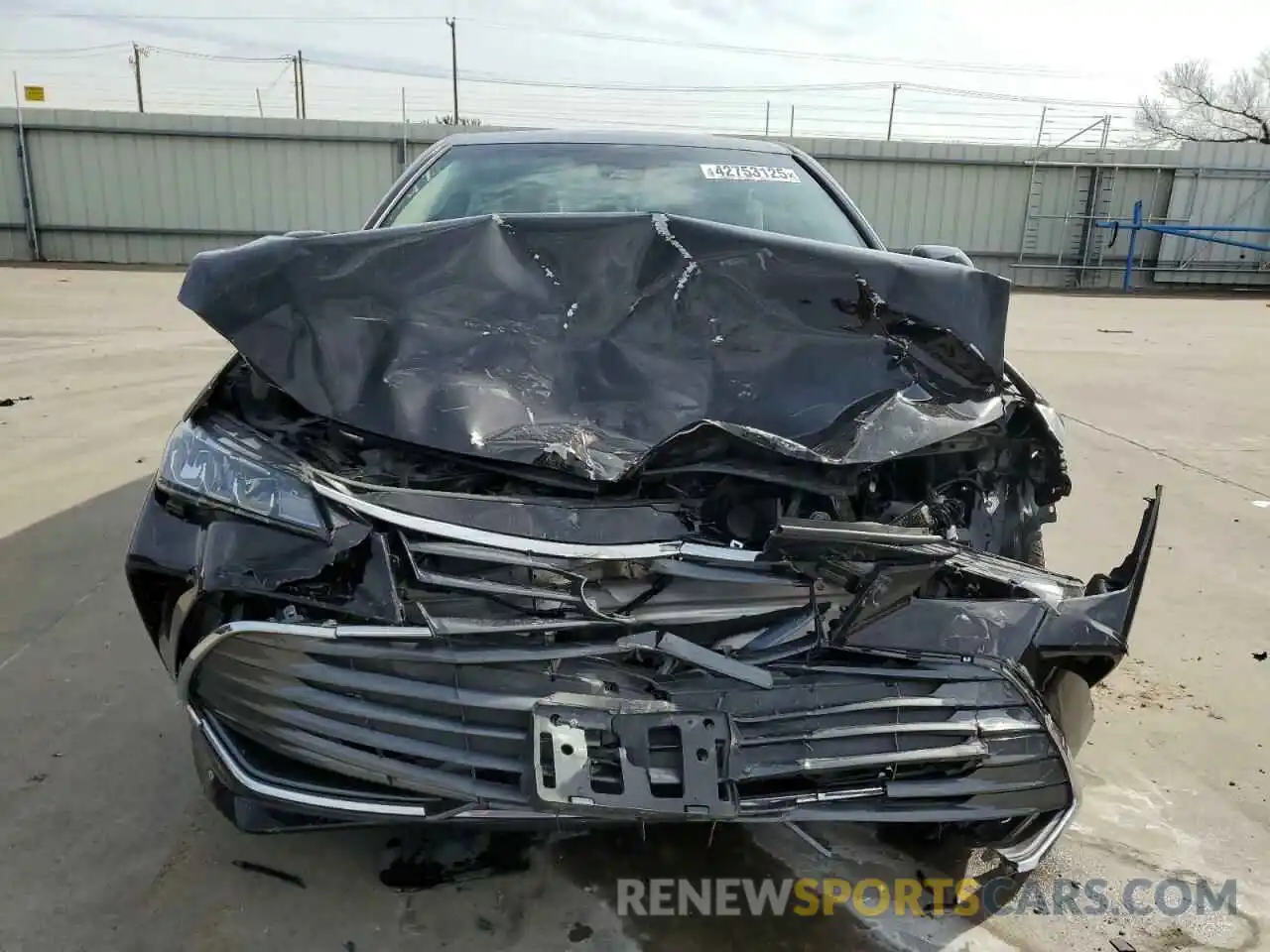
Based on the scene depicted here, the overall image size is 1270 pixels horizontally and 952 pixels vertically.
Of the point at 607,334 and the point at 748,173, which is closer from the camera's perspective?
the point at 607,334

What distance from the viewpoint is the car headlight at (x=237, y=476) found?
1731 mm

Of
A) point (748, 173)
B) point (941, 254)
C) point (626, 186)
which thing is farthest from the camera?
point (748, 173)

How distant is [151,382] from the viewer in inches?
276

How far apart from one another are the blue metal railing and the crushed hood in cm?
2041

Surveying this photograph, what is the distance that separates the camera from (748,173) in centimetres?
348

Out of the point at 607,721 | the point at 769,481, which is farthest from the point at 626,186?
the point at 607,721

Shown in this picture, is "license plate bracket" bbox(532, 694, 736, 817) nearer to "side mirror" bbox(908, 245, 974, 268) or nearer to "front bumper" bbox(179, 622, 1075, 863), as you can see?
"front bumper" bbox(179, 622, 1075, 863)

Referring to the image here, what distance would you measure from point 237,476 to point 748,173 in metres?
2.37

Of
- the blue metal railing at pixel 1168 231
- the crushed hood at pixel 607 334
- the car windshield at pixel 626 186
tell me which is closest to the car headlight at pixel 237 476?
the crushed hood at pixel 607 334

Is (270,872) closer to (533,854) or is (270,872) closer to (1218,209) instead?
(533,854)

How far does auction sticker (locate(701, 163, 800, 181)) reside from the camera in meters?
3.43

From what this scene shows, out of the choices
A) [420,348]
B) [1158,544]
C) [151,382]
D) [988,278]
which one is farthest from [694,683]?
[151,382]

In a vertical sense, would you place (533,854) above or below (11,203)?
below

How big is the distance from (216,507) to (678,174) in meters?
2.23
